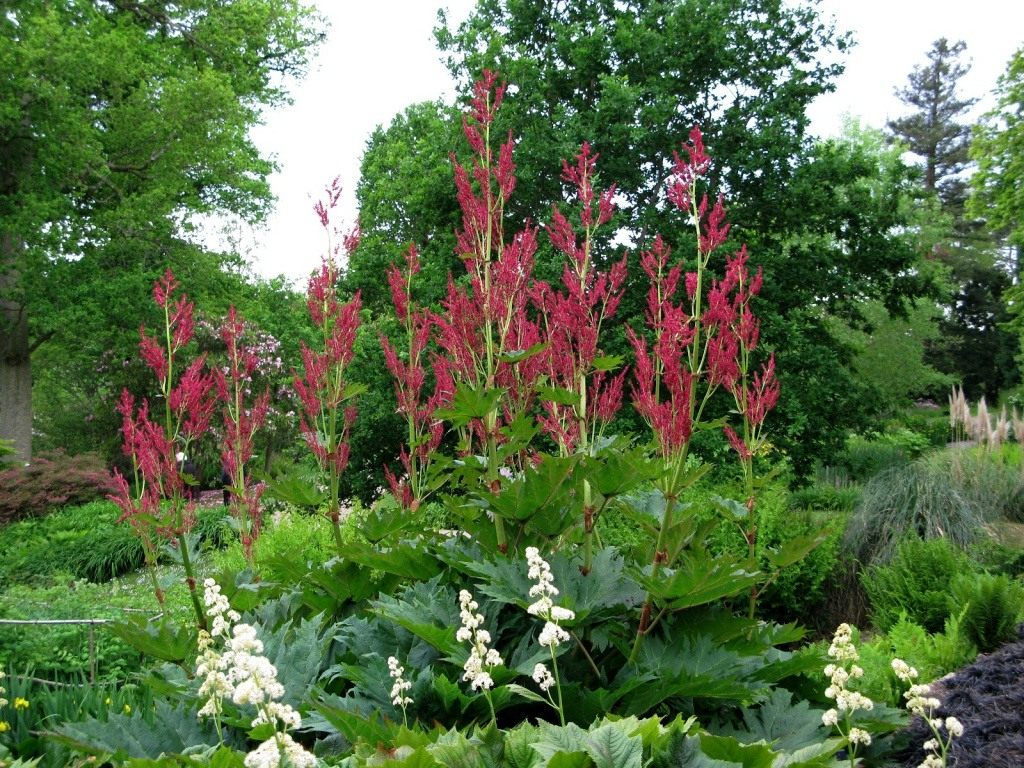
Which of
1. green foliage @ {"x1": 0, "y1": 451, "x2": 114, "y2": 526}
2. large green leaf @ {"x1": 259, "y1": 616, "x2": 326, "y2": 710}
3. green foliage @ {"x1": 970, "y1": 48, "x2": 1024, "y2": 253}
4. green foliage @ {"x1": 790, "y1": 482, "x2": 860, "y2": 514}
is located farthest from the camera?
green foliage @ {"x1": 970, "y1": 48, "x2": 1024, "y2": 253}

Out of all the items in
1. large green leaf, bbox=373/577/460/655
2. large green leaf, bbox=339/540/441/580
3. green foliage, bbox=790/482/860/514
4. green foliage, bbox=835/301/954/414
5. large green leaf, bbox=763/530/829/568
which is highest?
green foliage, bbox=835/301/954/414

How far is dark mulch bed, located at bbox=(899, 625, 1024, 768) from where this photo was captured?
9.06 ft

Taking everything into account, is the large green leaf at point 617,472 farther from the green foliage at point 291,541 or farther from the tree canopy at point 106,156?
the tree canopy at point 106,156

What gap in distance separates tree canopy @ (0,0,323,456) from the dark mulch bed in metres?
15.6

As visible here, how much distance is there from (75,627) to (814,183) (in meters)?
10.4

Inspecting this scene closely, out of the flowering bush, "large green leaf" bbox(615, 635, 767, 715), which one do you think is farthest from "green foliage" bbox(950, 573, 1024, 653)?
"large green leaf" bbox(615, 635, 767, 715)

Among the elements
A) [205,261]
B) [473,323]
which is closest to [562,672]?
[473,323]

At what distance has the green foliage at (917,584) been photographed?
582 centimetres

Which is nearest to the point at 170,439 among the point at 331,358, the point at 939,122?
the point at 331,358

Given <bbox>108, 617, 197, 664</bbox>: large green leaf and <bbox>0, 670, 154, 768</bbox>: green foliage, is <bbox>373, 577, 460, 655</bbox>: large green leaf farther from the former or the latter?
<bbox>0, 670, 154, 768</bbox>: green foliage

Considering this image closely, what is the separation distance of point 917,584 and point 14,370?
18.0 m

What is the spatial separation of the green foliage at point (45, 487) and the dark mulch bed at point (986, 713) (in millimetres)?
11824

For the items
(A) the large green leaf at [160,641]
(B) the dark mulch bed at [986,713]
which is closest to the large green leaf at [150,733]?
(A) the large green leaf at [160,641]

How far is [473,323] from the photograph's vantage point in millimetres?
3033
